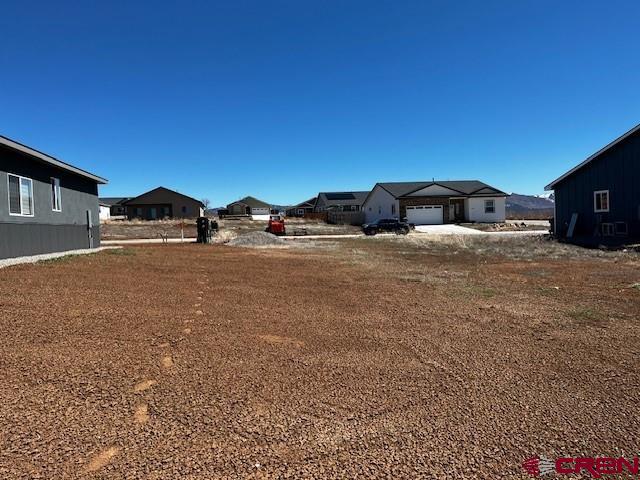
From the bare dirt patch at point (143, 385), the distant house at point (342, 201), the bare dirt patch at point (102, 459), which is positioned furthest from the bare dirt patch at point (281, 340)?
the distant house at point (342, 201)

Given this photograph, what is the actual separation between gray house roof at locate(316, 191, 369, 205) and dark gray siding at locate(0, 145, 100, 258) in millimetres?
54176

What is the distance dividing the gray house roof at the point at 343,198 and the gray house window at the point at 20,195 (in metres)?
59.0

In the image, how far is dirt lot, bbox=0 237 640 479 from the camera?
2879mm

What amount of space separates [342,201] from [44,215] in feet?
196

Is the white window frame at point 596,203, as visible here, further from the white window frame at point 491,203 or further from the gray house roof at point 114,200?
the gray house roof at point 114,200

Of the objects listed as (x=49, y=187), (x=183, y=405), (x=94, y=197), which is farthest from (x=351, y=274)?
(x=94, y=197)

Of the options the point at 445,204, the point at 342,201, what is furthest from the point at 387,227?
the point at 342,201

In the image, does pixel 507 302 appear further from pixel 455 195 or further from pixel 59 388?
pixel 455 195

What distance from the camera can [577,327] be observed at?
6039 mm

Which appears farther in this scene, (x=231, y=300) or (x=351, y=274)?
(x=351, y=274)

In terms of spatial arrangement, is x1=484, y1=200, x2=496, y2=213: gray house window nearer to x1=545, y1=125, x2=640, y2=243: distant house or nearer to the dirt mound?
x1=545, y1=125, x2=640, y2=243: distant house

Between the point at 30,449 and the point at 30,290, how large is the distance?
5.55 m

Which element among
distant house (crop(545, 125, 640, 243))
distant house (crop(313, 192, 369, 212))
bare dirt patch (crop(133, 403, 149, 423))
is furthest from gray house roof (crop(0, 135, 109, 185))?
distant house (crop(313, 192, 369, 212))

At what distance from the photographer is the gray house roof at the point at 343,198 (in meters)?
71.8
